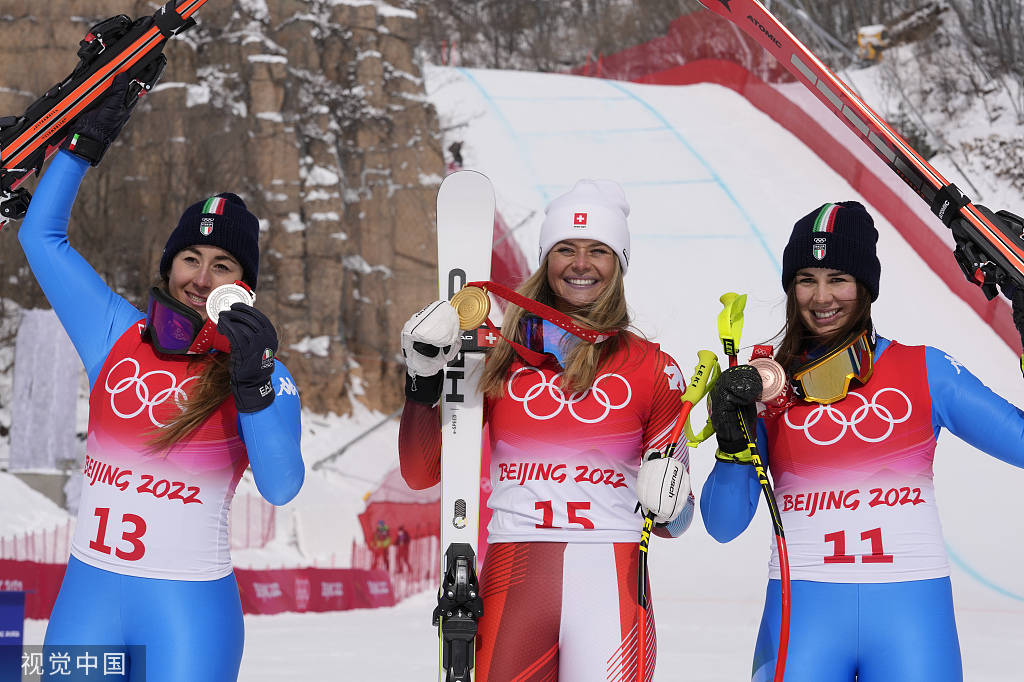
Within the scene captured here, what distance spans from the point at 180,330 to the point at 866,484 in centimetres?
171

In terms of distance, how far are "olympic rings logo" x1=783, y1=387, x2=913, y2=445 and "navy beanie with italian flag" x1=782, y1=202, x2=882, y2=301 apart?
0.29m

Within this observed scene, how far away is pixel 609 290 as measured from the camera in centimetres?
270

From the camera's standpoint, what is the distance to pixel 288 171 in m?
14.7

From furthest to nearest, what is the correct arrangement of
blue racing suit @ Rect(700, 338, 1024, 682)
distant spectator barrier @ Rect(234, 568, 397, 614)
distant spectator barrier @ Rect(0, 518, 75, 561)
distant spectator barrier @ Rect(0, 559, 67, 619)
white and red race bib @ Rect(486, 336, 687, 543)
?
distant spectator barrier @ Rect(0, 518, 75, 561), distant spectator barrier @ Rect(234, 568, 397, 614), distant spectator barrier @ Rect(0, 559, 67, 619), white and red race bib @ Rect(486, 336, 687, 543), blue racing suit @ Rect(700, 338, 1024, 682)

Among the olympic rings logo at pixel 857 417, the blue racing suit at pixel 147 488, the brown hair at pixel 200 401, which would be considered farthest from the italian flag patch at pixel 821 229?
the brown hair at pixel 200 401

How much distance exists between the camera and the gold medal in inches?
101

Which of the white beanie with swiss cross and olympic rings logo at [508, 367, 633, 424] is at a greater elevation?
the white beanie with swiss cross

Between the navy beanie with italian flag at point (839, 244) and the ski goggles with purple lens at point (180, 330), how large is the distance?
57.8 inches

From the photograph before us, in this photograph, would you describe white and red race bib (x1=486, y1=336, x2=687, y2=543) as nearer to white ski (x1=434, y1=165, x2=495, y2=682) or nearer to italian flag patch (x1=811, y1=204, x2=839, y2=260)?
white ski (x1=434, y1=165, x2=495, y2=682)

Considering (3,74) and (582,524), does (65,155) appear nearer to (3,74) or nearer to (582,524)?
(582,524)

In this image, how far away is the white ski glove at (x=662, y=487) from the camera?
232cm

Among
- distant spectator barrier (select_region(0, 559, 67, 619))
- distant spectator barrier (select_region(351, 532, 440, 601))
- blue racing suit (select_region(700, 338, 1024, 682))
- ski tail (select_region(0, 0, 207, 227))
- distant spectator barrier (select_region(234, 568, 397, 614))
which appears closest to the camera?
blue racing suit (select_region(700, 338, 1024, 682))

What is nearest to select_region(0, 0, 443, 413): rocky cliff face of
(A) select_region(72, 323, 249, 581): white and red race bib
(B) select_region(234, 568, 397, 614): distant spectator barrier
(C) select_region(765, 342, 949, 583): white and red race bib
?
(B) select_region(234, 568, 397, 614): distant spectator barrier

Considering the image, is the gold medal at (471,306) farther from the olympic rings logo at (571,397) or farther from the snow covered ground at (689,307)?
the snow covered ground at (689,307)
